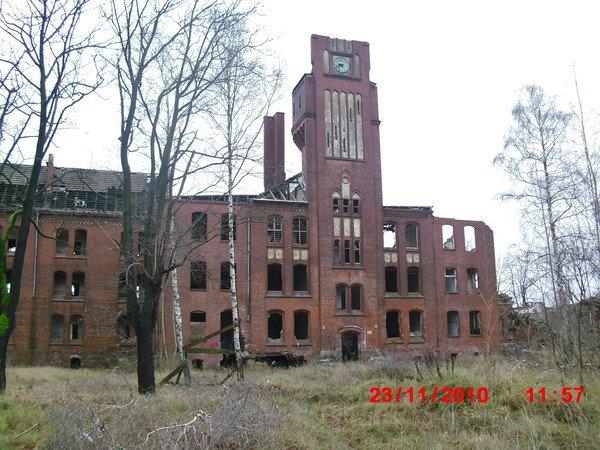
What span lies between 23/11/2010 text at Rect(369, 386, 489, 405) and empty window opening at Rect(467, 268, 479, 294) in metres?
23.7

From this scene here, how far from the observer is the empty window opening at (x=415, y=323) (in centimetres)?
3366

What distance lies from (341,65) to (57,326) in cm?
2102

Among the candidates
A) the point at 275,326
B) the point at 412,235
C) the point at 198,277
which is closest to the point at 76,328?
the point at 198,277

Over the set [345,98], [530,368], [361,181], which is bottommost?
[530,368]

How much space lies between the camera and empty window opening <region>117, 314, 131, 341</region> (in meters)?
29.2

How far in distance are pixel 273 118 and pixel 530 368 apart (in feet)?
92.3

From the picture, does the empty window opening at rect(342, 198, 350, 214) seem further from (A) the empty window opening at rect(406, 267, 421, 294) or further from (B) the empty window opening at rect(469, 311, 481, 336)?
(B) the empty window opening at rect(469, 311, 481, 336)

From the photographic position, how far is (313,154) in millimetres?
32625

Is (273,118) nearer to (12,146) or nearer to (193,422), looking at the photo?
(12,146)

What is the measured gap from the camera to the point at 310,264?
31.7 meters

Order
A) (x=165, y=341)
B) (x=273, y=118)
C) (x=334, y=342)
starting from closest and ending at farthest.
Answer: (x=165, y=341), (x=334, y=342), (x=273, y=118)

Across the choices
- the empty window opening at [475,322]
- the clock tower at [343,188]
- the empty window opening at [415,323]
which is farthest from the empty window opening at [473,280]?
the clock tower at [343,188]

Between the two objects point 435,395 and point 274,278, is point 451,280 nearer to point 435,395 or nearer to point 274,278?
point 274,278

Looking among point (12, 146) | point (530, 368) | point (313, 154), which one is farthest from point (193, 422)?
point (313, 154)
